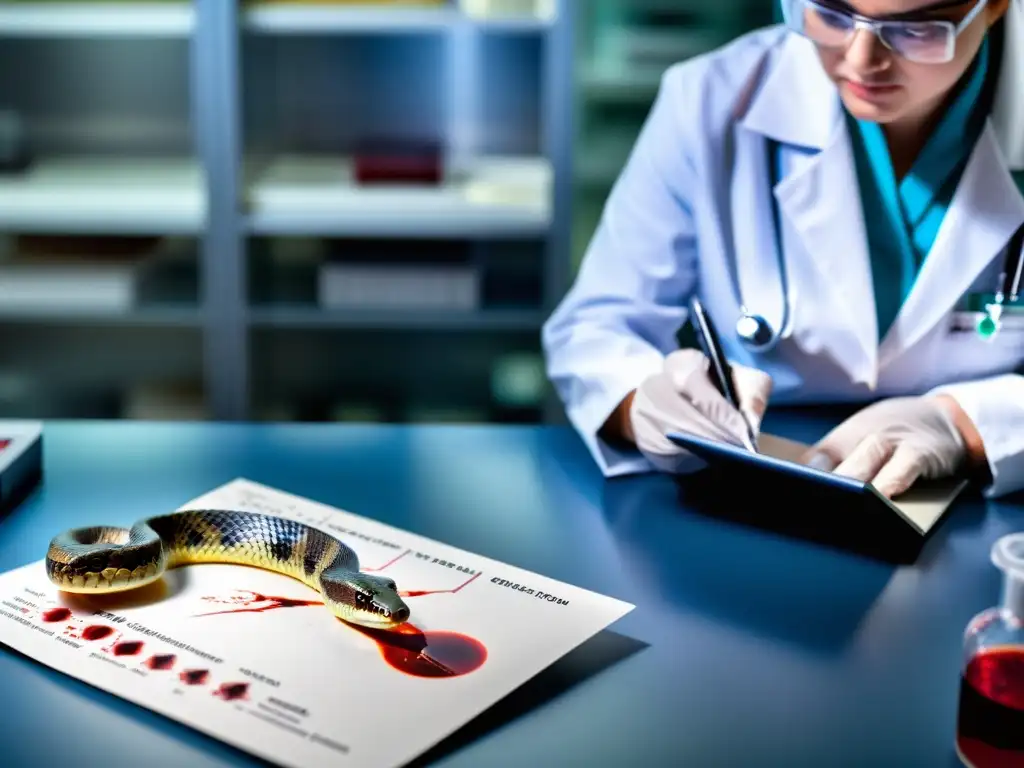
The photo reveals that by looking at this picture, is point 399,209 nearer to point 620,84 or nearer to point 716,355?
point 620,84

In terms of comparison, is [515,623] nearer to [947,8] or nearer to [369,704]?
[369,704]

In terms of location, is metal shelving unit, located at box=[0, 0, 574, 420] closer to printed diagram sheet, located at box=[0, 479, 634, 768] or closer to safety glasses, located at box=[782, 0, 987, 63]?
safety glasses, located at box=[782, 0, 987, 63]

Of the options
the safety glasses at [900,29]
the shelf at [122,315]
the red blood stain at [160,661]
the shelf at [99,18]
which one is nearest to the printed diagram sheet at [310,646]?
the red blood stain at [160,661]

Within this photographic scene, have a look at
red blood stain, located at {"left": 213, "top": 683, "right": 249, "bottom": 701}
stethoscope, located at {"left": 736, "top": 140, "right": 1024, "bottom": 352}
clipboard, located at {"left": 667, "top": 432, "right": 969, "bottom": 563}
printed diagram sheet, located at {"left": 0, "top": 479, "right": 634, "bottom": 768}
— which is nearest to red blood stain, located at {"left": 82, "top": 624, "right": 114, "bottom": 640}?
printed diagram sheet, located at {"left": 0, "top": 479, "right": 634, "bottom": 768}

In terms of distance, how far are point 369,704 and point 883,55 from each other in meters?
0.85

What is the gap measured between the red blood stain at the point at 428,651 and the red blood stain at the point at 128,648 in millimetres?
151

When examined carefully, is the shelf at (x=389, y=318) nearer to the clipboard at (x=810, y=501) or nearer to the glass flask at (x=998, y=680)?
the clipboard at (x=810, y=501)

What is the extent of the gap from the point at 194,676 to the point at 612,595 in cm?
32

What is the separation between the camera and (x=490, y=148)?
116 inches

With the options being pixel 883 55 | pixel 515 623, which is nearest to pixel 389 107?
pixel 883 55

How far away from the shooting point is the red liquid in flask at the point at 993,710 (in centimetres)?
68

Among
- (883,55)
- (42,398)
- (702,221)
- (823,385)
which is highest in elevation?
(883,55)

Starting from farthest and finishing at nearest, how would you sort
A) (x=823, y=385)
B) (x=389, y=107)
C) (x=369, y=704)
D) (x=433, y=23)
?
→ (x=389, y=107), (x=433, y=23), (x=823, y=385), (x=369, y=704)

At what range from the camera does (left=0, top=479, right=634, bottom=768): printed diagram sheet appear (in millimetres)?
715
